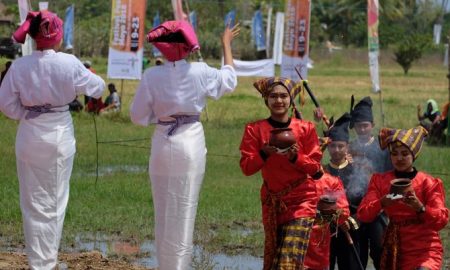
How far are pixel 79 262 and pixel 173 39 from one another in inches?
106

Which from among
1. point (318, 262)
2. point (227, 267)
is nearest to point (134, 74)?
point (227, 267)

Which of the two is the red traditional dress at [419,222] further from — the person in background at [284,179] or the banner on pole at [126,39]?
the banner on pole at [126,39]

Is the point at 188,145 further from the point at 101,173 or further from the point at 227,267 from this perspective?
the point at 101,173

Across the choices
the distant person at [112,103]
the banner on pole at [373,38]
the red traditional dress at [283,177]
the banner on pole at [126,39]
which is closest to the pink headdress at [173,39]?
the red traditional dress at [283,177]

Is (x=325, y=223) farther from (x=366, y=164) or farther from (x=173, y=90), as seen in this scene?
(x=173, y=90)

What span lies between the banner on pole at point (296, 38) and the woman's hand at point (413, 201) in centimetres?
1378

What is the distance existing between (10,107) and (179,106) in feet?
4.44

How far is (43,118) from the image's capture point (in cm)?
740

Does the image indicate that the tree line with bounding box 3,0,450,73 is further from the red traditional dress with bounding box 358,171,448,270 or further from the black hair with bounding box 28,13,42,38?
the red traditional dress with bounding box 358,171,448,270

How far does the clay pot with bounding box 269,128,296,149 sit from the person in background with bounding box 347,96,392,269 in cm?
153

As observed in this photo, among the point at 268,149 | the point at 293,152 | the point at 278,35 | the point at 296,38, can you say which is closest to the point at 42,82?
the point at 268,149

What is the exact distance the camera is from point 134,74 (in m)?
21.1

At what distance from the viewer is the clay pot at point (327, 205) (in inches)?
268

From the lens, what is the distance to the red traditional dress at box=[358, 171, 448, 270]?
6.35 metres
